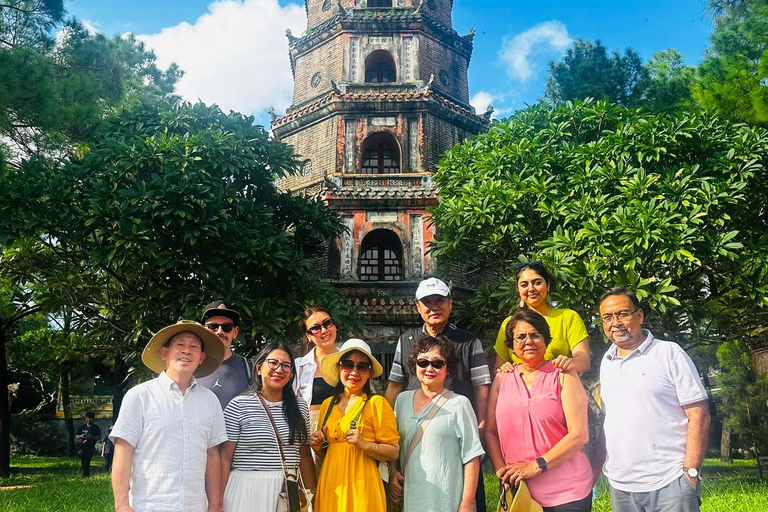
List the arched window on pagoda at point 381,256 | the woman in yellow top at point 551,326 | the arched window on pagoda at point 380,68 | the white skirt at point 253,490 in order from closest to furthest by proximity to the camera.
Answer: the white skirt at point 253,490 → the woman in yellow top at point 551,326 → the arched window on pagoda at point 381,256 → the arched window on pagoda at point 380,68

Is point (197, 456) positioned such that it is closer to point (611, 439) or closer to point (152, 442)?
point (152, 442)

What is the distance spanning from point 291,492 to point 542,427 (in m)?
1.54

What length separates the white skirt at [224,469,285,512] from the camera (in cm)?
361

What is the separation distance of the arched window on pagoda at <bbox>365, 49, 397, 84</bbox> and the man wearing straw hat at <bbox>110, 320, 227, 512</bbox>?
613 inches

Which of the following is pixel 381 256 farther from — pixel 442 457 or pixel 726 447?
pixel 442 457

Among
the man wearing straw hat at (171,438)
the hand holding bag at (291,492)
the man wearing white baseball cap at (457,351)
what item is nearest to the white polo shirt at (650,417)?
the man wearing white baseball cap at (457,351)

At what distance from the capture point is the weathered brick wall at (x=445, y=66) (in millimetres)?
17750

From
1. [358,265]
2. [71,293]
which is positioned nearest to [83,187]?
[71,293]

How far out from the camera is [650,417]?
3688 millimetres

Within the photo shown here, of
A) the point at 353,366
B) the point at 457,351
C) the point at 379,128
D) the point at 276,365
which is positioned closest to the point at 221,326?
the point at 276,365

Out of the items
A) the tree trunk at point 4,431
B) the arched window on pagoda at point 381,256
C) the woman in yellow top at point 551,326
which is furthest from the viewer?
the arched window on pagoda at point 381,256

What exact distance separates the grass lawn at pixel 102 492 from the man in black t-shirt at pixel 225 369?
5.26 m

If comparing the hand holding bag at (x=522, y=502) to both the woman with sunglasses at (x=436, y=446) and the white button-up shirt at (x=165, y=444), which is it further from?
the white button-up shirt at (x=165, y=444)

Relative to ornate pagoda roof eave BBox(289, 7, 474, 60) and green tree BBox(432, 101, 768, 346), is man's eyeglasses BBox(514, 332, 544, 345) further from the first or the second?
ornate pagoda roof eave BBox(289, 7, 474, 60)
